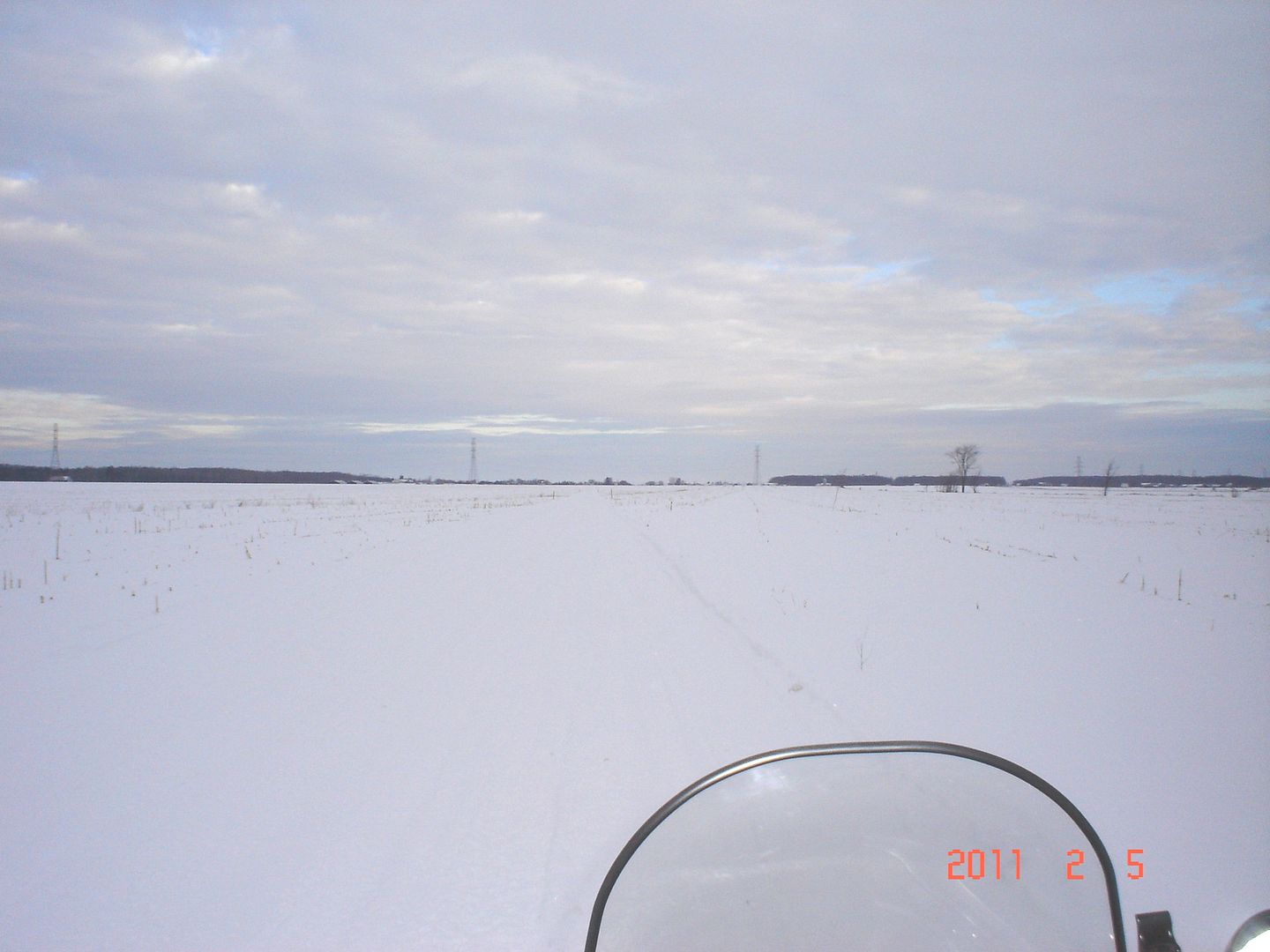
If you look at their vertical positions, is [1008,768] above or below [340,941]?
above

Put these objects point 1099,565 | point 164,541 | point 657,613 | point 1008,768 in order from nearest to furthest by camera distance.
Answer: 1. point 1008,768
2. point 657,613
3. point 1099,565
4. point 164,541

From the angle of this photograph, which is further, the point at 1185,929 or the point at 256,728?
the point at 256,728

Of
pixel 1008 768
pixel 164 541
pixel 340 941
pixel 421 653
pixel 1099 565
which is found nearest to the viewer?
pixel 1008 768

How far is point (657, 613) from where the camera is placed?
8.30m

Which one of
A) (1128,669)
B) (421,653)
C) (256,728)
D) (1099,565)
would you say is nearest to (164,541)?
(421,653)

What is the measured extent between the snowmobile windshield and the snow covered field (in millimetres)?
1492

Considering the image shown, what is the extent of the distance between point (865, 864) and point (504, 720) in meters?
3.76

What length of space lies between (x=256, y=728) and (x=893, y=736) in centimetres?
443

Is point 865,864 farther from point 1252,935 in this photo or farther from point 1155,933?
point 1252,935

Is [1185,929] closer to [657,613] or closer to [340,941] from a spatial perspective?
[340,941]

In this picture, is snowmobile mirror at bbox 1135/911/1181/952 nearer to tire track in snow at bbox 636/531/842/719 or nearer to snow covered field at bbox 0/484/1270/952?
snow covered field at bbox 0/484/1270/952

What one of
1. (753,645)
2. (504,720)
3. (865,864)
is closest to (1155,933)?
(865,864)
